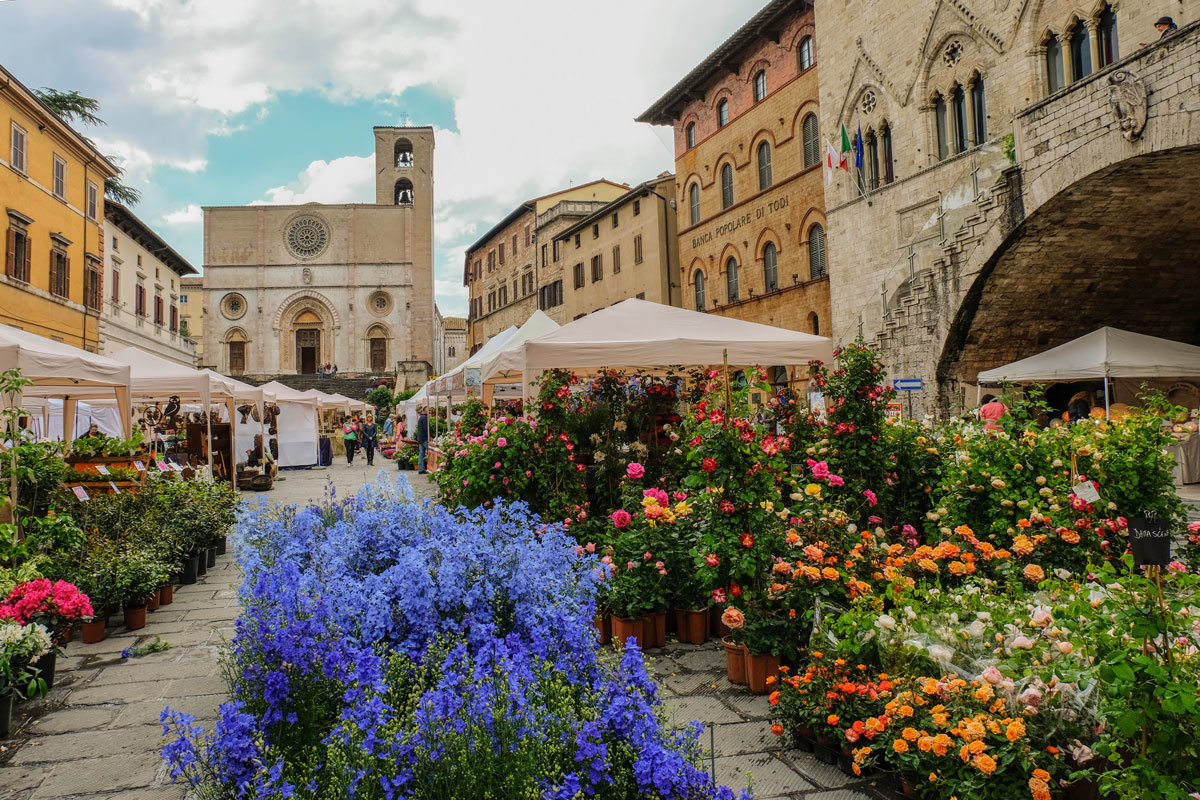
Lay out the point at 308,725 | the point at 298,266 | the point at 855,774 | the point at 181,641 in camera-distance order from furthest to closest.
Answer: the point at 298,266 < the point at 181,641 < the point at 855,774 < the point at 308,725

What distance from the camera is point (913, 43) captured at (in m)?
17.4

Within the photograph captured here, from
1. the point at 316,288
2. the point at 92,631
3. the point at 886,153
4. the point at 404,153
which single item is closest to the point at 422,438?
the point at 92,631

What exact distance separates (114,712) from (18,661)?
0.54 metres

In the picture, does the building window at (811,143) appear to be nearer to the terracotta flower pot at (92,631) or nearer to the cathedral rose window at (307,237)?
the terracotta flower pot at (92,631)

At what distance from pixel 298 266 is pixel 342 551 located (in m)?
51.3

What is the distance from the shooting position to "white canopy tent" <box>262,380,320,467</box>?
21.8 metres

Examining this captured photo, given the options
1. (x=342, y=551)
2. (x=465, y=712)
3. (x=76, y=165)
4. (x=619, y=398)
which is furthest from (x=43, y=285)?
(x=465, y=712)

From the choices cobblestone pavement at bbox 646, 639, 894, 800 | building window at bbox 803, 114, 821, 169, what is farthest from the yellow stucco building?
cobblestone pavement at bbox 646, 639, 894, 800

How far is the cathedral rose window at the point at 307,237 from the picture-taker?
5025cm

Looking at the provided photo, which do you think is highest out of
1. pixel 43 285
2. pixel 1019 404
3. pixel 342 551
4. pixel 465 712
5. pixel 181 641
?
pixel 43 285

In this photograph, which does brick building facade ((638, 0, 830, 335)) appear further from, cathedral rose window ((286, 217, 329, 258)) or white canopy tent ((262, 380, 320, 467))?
cathedral rose window ((286, 217, 329, 258))

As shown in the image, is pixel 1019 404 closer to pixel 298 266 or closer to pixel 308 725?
pixel 308 725

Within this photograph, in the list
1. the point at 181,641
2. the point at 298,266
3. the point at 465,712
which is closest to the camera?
the point at 465,712

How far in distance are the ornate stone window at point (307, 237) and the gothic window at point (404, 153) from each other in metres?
7.32
